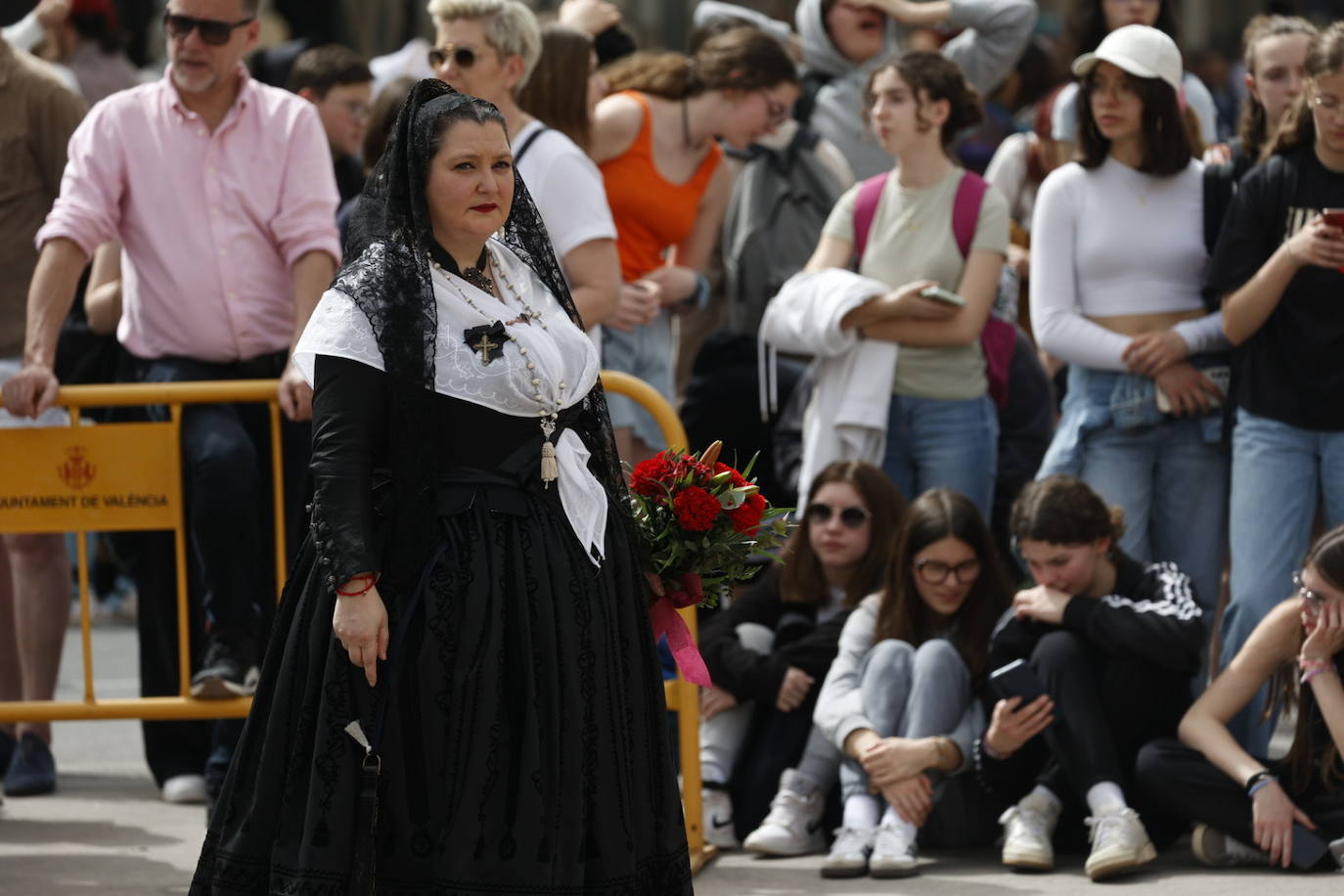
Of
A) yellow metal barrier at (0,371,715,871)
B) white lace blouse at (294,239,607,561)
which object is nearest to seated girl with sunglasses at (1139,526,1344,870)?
yellow metal barrier at (0,371,715,871)

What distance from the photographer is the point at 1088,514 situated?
6.21m

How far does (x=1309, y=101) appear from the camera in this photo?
6.30 meters

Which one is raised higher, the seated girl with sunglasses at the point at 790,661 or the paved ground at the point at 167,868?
the seated girl with sunglasses at the point at 790,661

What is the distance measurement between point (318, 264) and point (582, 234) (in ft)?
2.68

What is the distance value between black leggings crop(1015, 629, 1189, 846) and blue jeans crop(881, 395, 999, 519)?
3.07ft

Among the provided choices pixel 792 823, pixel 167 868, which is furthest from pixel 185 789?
pixel 792 823

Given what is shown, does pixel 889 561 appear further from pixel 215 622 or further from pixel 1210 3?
pixel 1210 3

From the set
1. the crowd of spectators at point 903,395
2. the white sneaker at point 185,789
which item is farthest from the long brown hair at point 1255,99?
the white sneaker at point 185,789

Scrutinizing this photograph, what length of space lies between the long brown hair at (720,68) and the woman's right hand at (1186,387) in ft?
6.21

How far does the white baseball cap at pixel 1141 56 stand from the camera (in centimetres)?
659

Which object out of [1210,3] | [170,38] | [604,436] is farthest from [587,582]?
[1210,3]

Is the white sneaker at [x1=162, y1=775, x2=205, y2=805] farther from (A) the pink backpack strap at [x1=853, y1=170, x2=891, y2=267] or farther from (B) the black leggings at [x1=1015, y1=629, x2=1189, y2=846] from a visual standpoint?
(A) the pink backpack strap at [x1=853, y1=170, x2=891, y2=267]

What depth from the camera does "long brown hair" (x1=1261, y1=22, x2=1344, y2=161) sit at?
616cm

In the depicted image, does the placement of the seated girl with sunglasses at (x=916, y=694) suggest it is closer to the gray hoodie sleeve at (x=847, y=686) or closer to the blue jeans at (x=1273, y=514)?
the gray hoodie sleeve at (x=847, y=686)
